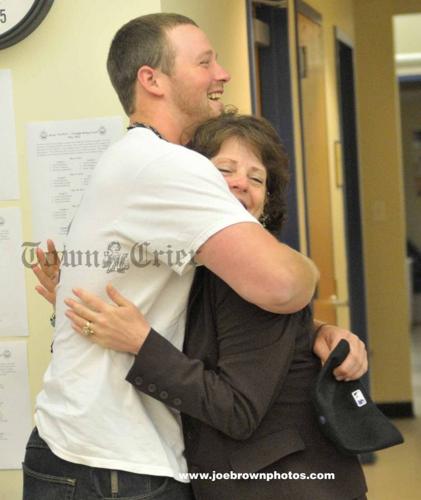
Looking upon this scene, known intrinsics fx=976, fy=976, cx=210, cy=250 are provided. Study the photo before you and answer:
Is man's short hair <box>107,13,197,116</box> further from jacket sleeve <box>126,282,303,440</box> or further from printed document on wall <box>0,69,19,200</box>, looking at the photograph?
printed document on wall <box>0,69,19,200</box>

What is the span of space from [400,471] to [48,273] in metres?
3.52

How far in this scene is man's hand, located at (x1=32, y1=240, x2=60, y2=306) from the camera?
2170 millimetres

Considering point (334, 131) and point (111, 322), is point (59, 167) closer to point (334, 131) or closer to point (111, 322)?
point (111, 322)

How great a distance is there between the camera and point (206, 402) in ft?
5.51

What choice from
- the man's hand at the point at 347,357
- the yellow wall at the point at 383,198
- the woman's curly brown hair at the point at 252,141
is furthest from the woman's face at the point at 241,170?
the yellow wall at the point at 383,198

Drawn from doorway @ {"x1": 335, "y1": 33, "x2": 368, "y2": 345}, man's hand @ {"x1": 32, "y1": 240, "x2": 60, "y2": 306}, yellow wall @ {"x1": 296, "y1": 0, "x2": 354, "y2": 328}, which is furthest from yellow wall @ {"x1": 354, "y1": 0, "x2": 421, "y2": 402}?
man's hand @ {"x1": 32, "y1": 240, "x2": 60, "y2": 306}

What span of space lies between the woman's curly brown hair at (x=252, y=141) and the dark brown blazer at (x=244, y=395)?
10.5 inches

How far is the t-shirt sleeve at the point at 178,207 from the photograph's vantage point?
1.62 meters

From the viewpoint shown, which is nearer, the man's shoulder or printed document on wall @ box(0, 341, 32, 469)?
the man's shoulder

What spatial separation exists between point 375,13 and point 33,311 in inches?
172

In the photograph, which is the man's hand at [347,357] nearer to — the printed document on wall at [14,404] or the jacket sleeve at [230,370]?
the jacket sleeve at [230,370]

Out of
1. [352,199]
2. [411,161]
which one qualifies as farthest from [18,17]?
[411,161]

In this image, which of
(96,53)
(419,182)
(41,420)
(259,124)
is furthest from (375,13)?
(419,182)

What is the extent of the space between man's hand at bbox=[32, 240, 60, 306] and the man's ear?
470 mm
